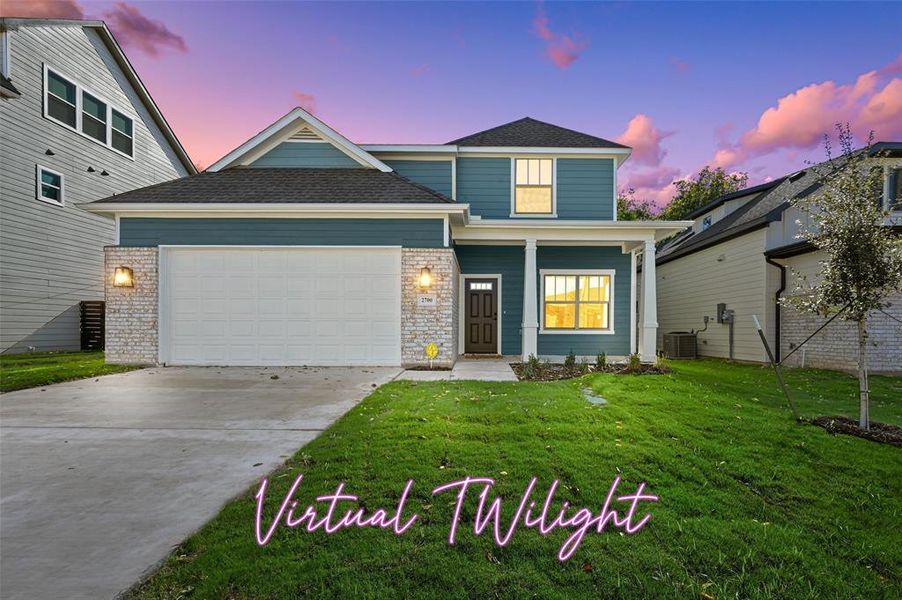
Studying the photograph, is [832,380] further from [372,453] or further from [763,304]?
[372,453]

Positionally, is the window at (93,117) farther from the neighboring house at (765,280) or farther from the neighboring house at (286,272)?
the neighboring house at (765,280)

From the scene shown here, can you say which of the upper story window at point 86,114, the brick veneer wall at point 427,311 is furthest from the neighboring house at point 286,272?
the upper story window at point 86,114

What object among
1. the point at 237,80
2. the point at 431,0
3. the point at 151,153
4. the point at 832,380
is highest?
the point at 431,0

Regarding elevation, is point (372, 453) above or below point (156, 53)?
below

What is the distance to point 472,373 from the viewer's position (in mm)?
8141

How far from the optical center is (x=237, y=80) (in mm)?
13500

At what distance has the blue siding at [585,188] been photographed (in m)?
11.6

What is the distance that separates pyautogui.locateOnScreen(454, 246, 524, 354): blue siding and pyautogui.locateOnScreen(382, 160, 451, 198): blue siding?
5.83 feet

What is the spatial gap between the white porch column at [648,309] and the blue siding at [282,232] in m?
4.91

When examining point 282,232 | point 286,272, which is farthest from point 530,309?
point 282,232

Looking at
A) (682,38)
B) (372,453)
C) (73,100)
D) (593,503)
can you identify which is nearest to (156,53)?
(73,100)

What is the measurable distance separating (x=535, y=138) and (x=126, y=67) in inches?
553

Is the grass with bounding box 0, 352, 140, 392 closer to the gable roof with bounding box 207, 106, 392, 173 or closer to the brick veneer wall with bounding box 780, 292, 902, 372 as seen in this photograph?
the gable roof with bounding box 207, 106, 392, 173

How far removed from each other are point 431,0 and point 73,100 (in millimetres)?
11107
